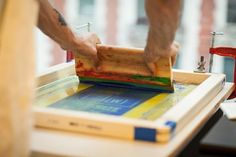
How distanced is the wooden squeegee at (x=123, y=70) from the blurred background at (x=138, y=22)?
54.9 inches

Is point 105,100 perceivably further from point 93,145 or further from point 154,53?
point 93,145

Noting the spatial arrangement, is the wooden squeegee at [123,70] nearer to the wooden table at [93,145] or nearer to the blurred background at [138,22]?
the wooden table at [93,145]

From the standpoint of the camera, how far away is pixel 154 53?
1.01 meters

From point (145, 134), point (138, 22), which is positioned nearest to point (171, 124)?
point (145, 134)

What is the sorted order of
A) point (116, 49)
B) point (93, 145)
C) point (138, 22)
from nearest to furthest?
point (93, 145), point (116, 49), point (138, 22)

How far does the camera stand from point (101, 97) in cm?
108

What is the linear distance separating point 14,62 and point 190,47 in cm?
219

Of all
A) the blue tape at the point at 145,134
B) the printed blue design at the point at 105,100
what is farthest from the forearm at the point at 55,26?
the blue tape at the point at 145,134

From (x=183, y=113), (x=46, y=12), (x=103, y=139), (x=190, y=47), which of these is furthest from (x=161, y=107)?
(x=190, y=47)

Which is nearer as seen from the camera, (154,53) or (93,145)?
(93,145)

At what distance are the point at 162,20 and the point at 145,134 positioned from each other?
0.66 feet

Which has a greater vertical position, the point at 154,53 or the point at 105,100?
the point at 154,53

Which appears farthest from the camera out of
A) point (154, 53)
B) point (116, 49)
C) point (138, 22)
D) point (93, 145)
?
point (138, 22)

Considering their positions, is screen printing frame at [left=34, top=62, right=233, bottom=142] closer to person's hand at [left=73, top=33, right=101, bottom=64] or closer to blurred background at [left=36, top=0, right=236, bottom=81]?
person's hand at [left=73, top=33, right=101, bottom=64]
